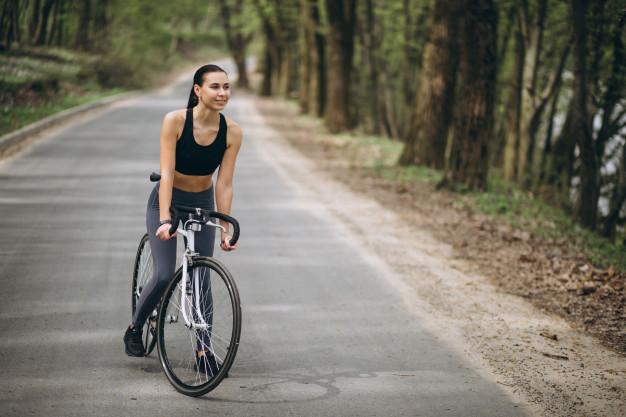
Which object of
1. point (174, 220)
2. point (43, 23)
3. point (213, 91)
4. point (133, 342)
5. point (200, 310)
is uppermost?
point (43, 23)

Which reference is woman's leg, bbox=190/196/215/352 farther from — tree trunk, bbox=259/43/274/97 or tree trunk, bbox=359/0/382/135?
tree trunk, bbox=259/43/274/97

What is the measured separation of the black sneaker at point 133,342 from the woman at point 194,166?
0.58 ft

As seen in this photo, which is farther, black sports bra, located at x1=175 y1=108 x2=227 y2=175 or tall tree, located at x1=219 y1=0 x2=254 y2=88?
tall tree, located at x1=219 y1=0 x2=254 y2=88

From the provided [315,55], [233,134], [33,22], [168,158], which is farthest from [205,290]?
[33,22]

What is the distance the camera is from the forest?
14336 mm

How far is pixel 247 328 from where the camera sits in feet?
21.1

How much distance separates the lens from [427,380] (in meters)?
5.44

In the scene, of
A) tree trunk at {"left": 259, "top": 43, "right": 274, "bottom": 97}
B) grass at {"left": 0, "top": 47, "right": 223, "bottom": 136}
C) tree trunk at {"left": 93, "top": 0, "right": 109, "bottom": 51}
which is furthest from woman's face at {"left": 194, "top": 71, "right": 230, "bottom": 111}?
tree trunk at {"left": 259, "top": 43, "right": 274, "bottom": 97}

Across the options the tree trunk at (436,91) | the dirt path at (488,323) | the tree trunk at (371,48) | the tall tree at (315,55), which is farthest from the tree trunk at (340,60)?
the dirt path at (488,323)

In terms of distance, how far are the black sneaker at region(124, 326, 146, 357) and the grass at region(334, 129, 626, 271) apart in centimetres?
654

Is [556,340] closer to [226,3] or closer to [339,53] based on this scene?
[339,53]

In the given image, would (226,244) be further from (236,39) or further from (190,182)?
(236,39)

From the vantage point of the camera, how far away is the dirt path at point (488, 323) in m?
5.35

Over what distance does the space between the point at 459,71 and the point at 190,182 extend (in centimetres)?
1071
